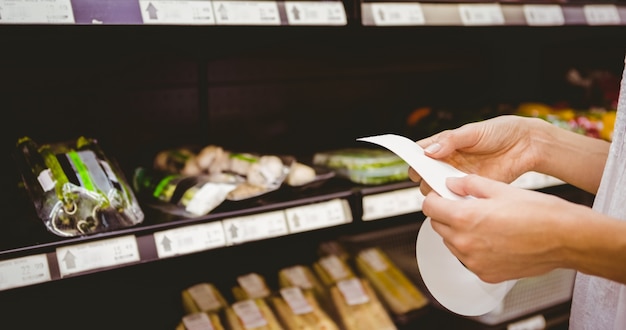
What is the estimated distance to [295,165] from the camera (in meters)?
1.33

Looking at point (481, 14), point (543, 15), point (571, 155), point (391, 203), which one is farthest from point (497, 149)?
point (543, 15)

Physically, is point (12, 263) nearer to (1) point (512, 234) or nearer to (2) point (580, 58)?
(1) point (512, 234)

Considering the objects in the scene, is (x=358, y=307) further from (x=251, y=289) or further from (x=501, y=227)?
(x=501, y=227)

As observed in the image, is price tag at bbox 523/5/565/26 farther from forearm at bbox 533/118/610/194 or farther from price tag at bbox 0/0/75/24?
price tag at bbox 0/0/75/24

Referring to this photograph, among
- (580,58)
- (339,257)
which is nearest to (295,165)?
(339,257)

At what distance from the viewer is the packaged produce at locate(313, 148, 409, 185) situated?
1361 mm

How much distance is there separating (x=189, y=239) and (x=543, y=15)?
3.66ft

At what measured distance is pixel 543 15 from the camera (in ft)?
4.76

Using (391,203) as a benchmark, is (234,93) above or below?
above

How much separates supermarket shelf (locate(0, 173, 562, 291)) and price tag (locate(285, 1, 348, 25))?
397 mm

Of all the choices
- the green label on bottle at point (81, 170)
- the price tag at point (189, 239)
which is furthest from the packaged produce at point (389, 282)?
the green label on bottle at point (81, 170)

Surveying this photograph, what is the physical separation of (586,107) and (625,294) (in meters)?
1.45

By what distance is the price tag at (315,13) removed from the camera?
1148 millimetres

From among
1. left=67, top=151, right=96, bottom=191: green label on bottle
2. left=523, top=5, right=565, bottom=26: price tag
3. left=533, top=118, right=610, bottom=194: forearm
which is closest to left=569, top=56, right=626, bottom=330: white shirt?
left=533, top=118, right=610, bottom=194: forearm
